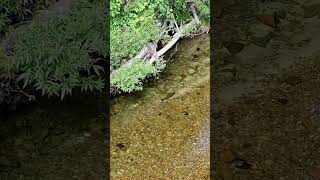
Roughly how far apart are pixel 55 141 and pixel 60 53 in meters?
0.95

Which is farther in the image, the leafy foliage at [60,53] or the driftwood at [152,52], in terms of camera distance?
the driftwood at [152,52]

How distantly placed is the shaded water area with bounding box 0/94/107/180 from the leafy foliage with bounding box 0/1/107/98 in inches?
8.5

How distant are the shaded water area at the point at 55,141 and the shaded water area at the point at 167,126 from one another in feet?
0.64

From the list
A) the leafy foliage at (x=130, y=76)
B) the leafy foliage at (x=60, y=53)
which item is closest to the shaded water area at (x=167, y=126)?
the leafy foliage at (x=130, y=76)

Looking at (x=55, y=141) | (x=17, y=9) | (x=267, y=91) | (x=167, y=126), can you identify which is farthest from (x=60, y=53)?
(x=267, y=91)

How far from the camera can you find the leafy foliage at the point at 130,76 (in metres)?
6.59

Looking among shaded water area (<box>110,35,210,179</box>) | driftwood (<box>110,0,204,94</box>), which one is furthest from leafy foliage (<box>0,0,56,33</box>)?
shaded water area (<box>110,35,210,179</box>)

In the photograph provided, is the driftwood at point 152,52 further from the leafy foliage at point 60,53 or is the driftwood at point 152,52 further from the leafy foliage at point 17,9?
the leafy foliage at point 17,9

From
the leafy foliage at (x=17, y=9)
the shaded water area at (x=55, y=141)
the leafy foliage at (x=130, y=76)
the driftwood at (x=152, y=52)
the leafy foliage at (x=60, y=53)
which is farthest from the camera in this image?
the driftwood at (x=152, y=52)

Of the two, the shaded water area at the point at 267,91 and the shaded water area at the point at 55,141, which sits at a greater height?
the shaded water area at the point at 267,91

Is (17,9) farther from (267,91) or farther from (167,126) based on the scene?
(267,91)

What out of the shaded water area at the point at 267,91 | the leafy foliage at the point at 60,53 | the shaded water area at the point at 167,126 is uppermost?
the leafy foliage at the point at 60,53

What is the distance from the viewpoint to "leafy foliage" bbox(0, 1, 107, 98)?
6.05 meters

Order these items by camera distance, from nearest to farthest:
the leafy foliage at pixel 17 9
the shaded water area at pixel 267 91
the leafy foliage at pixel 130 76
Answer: the shaded water area at pixel 267 91 < the leafy foliage at pixel 130 76 < the leafy foliage at pixel 17 9
